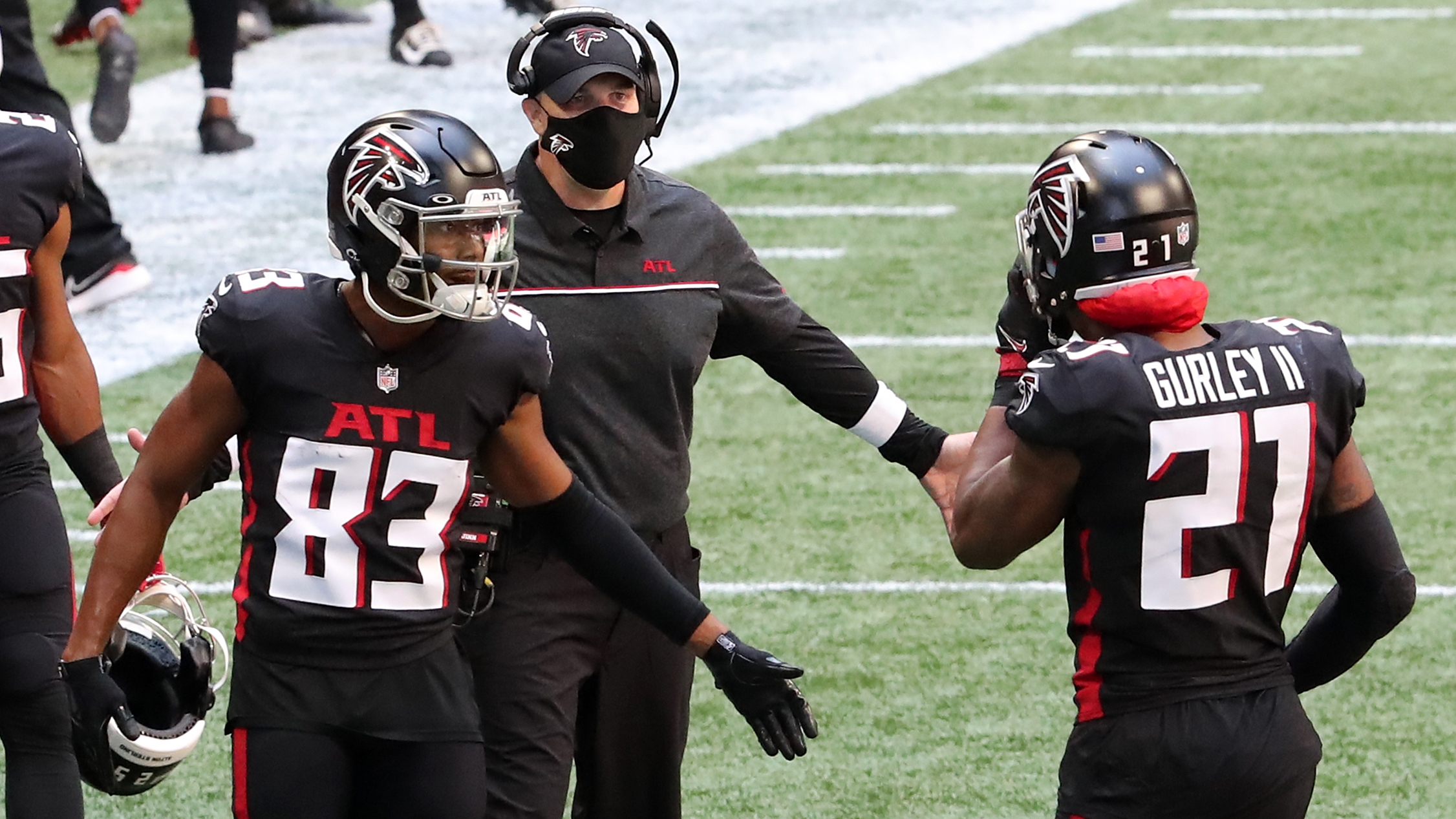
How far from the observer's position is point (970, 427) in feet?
24.3

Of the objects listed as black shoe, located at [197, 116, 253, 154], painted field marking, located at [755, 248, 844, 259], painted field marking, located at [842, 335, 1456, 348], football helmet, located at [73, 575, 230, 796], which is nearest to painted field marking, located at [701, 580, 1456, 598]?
painted field marking, located at [842, 335, 1456, 348]

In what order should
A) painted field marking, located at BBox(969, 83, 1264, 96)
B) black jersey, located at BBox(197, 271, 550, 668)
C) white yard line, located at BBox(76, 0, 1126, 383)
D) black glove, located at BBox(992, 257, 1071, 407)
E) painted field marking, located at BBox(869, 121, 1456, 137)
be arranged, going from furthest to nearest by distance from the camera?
painted field marking, located at BBox(969, 83, 1264, 96)
painted field marking, located at BBox(869, 121, 1456, 137)
white yard line, located at BBox(76, 0, 1126, 383)
black glove, located at BBox(992, 257, 1071, 407)
black jersey, located at BBox(197, 271, 550, 668)

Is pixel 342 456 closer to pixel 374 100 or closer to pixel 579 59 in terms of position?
pixel 579 59

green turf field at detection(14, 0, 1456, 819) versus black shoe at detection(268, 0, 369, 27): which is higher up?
green turf field at detection(14, 0, 1456, 819)

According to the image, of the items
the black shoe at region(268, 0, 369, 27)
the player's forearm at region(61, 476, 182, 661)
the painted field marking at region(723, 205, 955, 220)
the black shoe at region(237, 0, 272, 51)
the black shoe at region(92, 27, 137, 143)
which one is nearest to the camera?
the player's forearm at region(61, 476, 182, 661)

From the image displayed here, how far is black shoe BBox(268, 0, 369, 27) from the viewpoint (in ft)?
45.9

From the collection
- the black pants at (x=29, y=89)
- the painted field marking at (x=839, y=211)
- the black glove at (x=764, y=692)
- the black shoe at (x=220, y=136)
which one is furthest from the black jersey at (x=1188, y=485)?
the black shoe at (x=220, y=136)

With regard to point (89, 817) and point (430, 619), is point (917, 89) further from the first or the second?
point (430, 619)

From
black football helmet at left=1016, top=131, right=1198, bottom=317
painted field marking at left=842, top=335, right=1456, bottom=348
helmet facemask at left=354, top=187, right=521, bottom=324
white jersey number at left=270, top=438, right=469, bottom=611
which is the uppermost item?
black football helmet at left=1016, top=131, right=1198, bottom=317

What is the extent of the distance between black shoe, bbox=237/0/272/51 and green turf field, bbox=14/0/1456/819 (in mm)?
3893

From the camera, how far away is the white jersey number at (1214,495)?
3.28 metres

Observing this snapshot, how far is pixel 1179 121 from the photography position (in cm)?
1135

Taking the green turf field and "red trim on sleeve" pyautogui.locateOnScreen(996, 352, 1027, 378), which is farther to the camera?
the green turf field

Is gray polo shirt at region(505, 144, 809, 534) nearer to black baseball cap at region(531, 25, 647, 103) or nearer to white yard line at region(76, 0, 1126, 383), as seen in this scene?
black baseball cap at region(531, 25, 647, 103)
